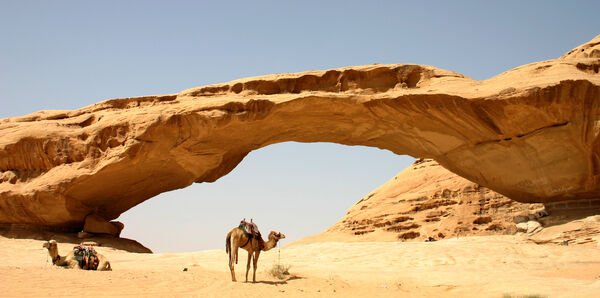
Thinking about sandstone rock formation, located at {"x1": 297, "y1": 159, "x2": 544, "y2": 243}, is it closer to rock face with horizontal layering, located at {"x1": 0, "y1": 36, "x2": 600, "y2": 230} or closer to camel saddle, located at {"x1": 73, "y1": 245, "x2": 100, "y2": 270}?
rock face with horizontal layering, located at {"x1": 0, "y1": 36, "x2": 600, "y2": 230}

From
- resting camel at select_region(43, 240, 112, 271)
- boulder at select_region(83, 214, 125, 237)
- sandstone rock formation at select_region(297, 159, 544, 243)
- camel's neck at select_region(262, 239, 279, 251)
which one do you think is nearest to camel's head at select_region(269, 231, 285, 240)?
camel's neck at select_region(262, 239, 279, 251)

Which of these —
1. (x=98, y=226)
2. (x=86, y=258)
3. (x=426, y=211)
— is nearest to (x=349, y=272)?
(x=86, y=258)

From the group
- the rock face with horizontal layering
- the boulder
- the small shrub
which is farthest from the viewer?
the boulder

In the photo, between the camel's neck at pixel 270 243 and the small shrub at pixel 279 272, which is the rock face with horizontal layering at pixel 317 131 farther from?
the small shrub at pixel 279 272

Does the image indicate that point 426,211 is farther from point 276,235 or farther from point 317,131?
point 276,235

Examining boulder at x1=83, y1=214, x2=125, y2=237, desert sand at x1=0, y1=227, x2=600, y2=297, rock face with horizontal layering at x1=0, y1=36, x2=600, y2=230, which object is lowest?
desert sand at x1=0, y1=227, x2=600, y2=297

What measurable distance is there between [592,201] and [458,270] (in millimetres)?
5535

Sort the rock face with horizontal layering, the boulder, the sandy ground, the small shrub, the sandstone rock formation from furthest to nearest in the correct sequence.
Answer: the sandstone rock formation
the boulder
the rock face with horizontal layering
the small shrub
the sandy ground

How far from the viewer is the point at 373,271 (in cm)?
1048

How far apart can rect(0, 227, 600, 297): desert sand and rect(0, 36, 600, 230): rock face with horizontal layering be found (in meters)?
1.62

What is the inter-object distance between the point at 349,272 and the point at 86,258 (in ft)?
17.9

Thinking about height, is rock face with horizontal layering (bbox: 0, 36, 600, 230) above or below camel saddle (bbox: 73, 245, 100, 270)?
above

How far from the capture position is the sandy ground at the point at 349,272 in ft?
25.7

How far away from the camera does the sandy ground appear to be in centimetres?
783
